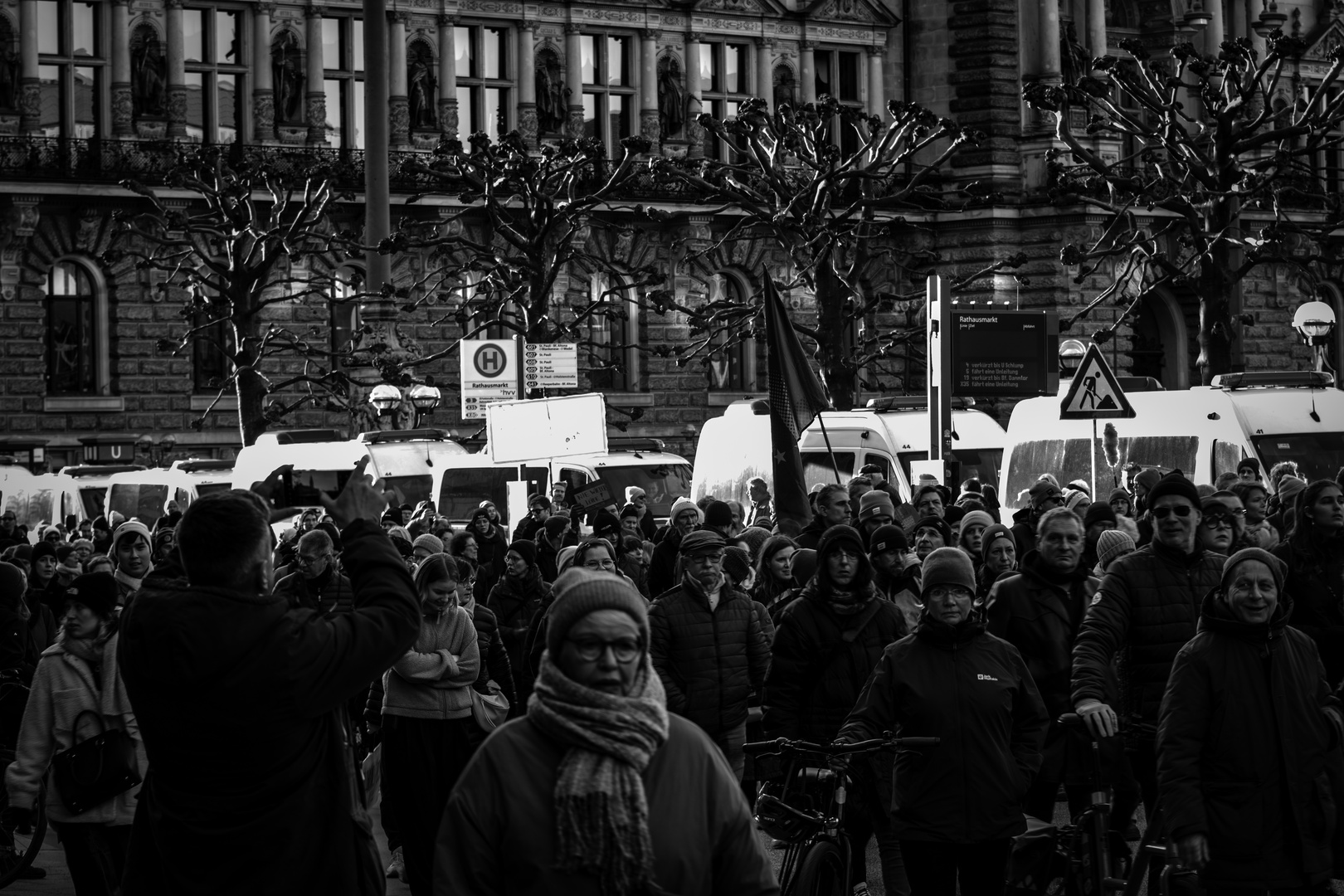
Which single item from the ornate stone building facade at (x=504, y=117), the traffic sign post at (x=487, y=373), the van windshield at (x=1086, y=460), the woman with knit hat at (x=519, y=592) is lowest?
the woman with knit hat at (x=519, y=592)

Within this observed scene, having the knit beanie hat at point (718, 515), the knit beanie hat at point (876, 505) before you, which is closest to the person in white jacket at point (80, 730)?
the knit beanie hat at point (876, 505)

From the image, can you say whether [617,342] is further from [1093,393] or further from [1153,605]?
[1153,605]

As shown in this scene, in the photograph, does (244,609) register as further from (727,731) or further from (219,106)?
(219,106)

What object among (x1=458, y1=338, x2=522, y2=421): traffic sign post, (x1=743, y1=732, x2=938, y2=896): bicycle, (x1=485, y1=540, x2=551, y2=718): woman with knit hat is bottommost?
(x1=743, y1=732, x2=938, y2=896): bicycle

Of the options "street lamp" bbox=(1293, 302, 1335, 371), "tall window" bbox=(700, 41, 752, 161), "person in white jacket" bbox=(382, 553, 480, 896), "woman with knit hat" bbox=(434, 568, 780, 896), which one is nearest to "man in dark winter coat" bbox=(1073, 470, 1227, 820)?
"person in white jacket" bbox=(382, 553, 480, 896)

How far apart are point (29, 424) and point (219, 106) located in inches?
281

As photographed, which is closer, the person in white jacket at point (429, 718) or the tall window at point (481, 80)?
the person in white jacket at point (429, 718)

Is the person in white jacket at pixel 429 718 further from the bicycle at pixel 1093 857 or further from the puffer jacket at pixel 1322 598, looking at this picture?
the puffer jacket at pixel 1322 598

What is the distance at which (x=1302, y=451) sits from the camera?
20.1 meters

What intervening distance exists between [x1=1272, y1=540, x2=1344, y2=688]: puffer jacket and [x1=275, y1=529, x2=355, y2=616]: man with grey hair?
15.0ft

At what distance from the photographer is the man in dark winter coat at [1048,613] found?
29.3 feet

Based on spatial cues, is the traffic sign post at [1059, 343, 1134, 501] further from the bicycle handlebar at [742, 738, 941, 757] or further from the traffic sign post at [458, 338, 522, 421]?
the traffic sign post at [458, 338, 522, 421]

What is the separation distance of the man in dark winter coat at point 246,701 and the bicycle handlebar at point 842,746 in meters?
2.00

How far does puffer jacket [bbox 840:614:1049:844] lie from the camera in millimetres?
7199
